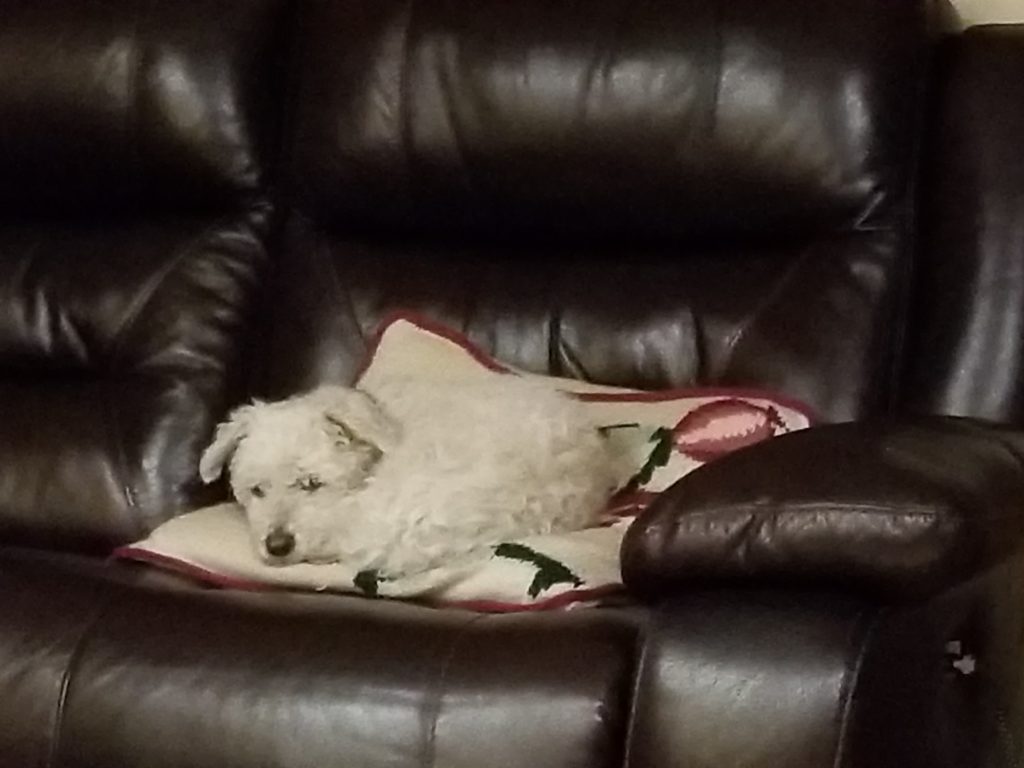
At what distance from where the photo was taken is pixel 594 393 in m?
2.18

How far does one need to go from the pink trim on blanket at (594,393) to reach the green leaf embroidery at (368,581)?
0.43m

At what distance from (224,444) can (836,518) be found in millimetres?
998

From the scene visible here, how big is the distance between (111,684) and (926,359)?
3.68ft

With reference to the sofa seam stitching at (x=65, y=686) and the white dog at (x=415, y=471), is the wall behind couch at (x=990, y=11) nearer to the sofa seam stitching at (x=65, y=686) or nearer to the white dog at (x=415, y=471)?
the white dog at (x=415, y=471)

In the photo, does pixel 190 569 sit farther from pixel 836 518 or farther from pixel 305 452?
pixel 836 518

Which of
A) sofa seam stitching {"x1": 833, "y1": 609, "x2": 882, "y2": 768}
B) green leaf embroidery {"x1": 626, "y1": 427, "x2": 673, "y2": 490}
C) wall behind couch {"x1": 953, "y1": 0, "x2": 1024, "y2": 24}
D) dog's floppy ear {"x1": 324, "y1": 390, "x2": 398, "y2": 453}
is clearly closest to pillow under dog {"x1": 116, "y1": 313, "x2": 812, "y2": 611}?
green leaf embroidery {"x1": 626, "y1": 427, "x2": 673, "y2": 490}

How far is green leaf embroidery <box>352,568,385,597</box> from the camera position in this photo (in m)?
1.86

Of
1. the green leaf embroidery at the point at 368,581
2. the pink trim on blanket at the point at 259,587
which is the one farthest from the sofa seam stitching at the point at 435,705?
the green leaf embroidery at the point at 368,581

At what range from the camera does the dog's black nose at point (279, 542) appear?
1.97 m

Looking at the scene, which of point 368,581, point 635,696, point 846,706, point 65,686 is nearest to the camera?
point 846,706

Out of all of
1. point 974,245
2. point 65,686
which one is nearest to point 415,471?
point 65,686

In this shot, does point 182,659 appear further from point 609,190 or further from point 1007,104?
point 1007,104

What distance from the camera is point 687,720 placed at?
1457 mm

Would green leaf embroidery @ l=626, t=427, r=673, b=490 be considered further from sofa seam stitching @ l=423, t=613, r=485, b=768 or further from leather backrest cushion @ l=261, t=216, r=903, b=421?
sofa seam stitching @ l=423, t=613, r=485, b=768
